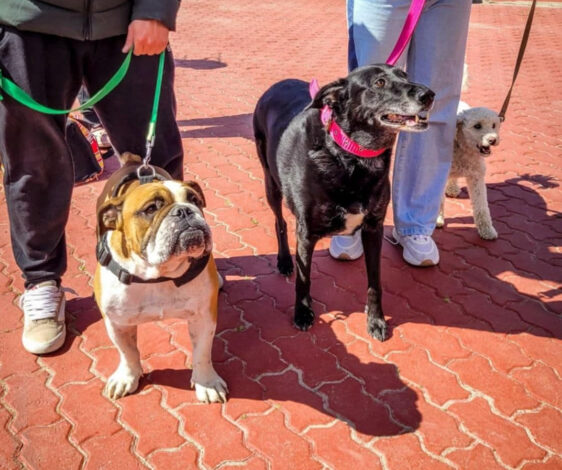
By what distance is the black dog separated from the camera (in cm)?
276

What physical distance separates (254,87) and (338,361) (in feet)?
21.3

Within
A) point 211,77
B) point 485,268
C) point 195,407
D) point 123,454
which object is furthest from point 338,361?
point 211,77

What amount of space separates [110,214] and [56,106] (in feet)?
2.87

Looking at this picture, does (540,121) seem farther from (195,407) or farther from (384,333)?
(195,407)

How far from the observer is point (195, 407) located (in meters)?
2.68

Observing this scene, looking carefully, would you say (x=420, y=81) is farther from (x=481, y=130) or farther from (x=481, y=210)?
(x=481, y=210)

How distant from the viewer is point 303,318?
3.27 meters

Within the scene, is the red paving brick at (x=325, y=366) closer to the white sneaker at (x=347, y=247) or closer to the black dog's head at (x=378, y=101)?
the white sneaker at (x=347, y=247)

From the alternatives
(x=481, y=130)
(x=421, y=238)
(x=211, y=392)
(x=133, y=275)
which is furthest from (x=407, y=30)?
(x=211, y=392)

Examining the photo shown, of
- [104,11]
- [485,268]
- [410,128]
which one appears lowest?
[485,268]

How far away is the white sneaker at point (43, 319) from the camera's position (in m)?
3.00

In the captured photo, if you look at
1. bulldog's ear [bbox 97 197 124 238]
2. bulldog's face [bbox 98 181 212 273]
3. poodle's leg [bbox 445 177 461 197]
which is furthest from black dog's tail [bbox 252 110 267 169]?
poodle's leg [bbox 445 177 461 197]

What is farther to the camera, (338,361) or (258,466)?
(338,361)

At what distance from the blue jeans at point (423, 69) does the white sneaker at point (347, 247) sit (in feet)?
1.29
